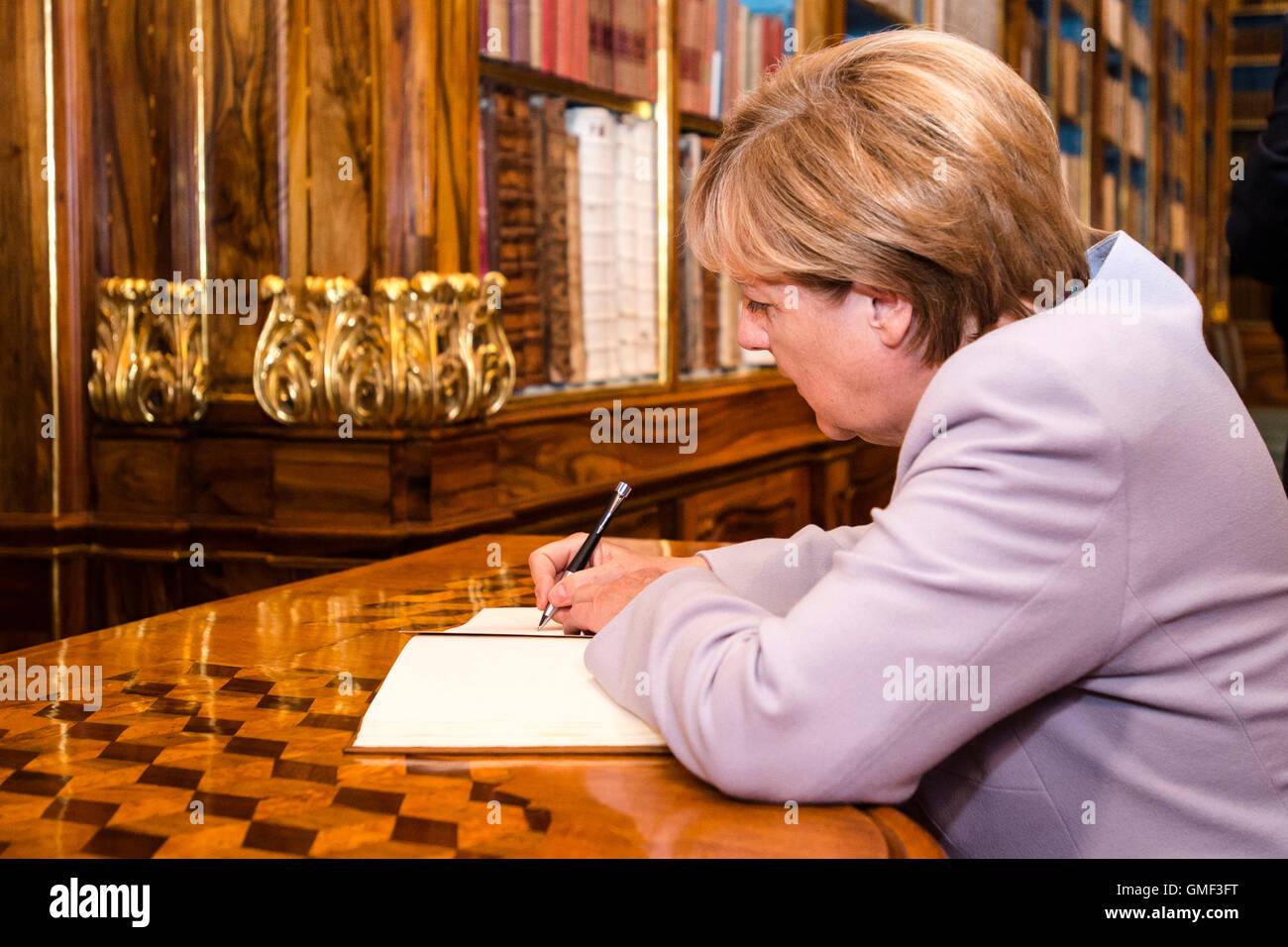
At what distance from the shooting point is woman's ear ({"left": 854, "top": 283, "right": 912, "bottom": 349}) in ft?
3.69

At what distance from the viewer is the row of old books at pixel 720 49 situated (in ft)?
11.5

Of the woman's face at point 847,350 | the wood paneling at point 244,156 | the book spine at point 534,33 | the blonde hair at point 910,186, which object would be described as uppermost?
the book spine at point 534,33

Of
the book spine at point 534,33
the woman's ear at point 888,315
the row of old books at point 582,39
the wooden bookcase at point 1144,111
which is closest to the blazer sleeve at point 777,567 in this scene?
the woman's ear at point 888,315

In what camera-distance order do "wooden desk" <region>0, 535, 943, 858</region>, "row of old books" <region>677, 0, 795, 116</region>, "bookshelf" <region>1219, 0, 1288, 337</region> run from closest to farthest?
"wooden desk" <region>0, 535, 943, 858</region>, "row of old books" <region>677, 0, 795, 116</region>, "bookshelf" <region>1219, 0, 1288, 337</region>

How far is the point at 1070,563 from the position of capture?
0.89m

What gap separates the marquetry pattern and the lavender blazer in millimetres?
1391

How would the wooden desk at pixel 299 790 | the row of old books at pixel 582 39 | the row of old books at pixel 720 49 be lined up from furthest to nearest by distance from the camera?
the row of old books at pixel 720 49, the row of old books at pixel 582 39, the wooden desk at pixel 299 790

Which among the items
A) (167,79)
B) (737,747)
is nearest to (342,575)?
(737,747)

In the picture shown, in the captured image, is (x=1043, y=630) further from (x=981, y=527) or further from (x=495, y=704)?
(x=495, y=704)

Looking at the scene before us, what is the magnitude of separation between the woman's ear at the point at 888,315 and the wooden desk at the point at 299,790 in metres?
0.43

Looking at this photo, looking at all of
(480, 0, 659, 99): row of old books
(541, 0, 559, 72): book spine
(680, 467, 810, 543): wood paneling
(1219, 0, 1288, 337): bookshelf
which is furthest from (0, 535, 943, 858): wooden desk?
(1219, 0, 1288, 337): bookshelf

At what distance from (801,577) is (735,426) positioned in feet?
7.83

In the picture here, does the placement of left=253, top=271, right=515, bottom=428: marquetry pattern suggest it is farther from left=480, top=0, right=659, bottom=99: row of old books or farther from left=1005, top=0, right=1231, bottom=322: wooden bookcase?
left=1005, top=0, right=1231, bottom=322: wooden bookcase

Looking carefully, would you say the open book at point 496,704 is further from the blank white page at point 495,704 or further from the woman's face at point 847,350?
the woman's face at point 847,350
